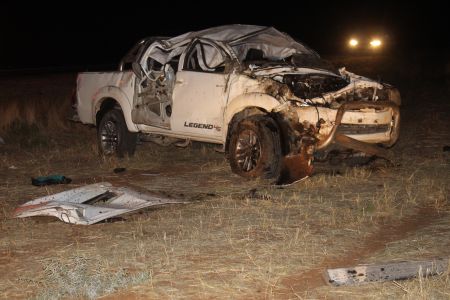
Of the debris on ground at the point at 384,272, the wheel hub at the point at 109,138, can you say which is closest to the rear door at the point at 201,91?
the wheel hub at the point at 109,138

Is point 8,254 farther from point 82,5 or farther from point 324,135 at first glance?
point 82,5

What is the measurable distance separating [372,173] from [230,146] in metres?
1.85

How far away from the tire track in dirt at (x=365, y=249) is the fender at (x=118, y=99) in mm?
4744

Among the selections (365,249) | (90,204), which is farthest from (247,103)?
(365,249)

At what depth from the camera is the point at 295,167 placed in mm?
8883

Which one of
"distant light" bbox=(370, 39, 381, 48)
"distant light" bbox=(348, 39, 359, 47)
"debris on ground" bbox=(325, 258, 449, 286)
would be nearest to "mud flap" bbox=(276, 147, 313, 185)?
"debris on ground" bbox=(325, 258, 449, 286)

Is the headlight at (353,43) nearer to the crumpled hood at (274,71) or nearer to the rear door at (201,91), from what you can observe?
the rear door at (201,91)

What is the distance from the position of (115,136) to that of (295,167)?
11.8ft

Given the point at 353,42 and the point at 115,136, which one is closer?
the point at 115,136

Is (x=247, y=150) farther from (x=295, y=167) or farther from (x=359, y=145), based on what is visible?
(x=359, y=145)

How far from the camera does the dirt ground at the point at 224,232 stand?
5531mm

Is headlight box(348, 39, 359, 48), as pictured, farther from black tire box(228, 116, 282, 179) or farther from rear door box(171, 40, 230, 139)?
black tire box(228, 116, 282, 179)

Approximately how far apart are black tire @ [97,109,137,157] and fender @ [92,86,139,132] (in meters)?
0.22

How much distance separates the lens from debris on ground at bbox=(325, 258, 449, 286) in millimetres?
5555
